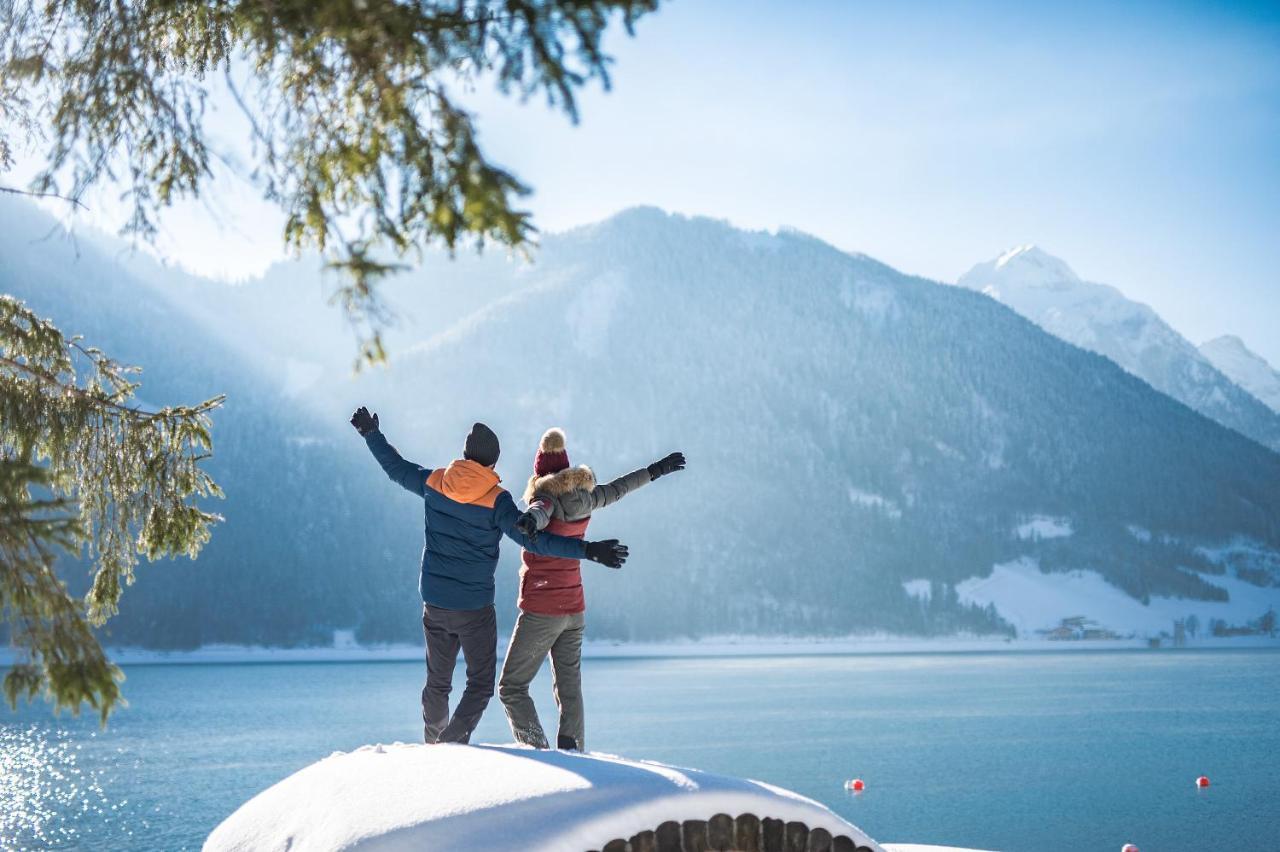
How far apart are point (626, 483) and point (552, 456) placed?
0.51m

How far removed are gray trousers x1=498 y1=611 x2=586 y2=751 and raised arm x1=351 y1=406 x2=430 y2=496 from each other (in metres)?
1.13

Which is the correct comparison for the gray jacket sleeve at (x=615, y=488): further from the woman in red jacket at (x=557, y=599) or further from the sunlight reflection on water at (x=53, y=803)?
the sunlight reflection on water at (x=53, y=803)

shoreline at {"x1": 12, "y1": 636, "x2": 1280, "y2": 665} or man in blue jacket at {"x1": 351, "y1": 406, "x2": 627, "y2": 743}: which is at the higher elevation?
man in blue jacket at {"x1": 351, "y1": 406, "x2": 627, "y2": 743}

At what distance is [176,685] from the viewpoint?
11250 cm

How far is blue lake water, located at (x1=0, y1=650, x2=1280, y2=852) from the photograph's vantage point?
32.7m

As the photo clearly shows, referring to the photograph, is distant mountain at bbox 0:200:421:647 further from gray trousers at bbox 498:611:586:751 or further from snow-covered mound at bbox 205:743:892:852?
snow-covered mound at bbox 205:743:892:852

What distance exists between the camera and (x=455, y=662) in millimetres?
7328

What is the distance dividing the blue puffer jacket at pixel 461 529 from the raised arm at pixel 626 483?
1.80 feet

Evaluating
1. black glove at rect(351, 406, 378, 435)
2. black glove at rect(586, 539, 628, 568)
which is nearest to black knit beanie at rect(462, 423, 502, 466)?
black glove at rect(351, 406, 378, 435)

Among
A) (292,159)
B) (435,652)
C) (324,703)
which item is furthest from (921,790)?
(324,703)

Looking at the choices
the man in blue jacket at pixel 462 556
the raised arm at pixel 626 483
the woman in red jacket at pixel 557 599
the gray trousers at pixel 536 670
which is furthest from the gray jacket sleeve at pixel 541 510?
the gray trousers at pixel 536 670

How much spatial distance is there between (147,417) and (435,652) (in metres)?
2.79

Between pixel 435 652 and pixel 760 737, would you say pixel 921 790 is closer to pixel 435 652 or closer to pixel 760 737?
pixel 760 737

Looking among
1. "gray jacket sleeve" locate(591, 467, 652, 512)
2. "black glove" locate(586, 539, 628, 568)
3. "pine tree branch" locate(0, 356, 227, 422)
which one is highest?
"pine tree branch" locate(0, 356, 227, 422)
